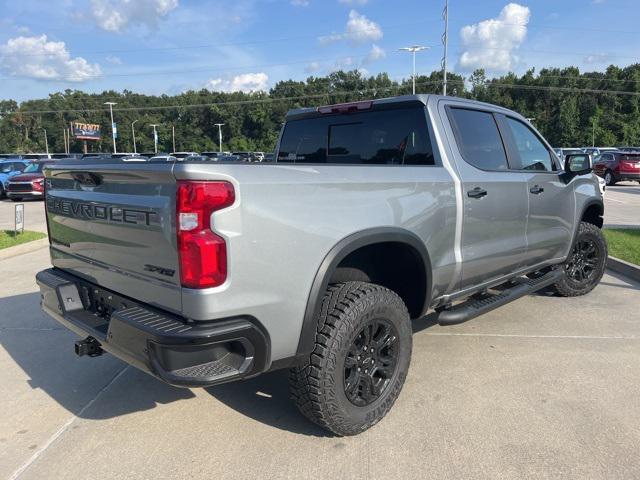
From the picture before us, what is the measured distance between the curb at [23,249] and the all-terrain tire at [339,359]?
7.42m

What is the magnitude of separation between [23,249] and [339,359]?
803 cm

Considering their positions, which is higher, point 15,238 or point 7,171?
point 7,171

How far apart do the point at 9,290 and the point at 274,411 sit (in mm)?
4614

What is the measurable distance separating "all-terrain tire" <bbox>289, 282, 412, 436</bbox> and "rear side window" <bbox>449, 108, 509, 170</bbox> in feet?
4.61

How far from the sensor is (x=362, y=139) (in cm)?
388

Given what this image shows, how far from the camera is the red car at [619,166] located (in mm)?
22406

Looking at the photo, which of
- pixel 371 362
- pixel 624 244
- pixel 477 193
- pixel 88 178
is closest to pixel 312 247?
pixel 371 362

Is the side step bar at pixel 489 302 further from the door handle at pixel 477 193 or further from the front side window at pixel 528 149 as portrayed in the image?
the front side window at pixel 528 149

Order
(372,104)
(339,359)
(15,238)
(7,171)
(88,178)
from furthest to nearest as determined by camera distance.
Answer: (7,171) < (15,238) < (372,104) < (88,178) < (339,359)

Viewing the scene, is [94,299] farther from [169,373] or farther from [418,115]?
[418,115]

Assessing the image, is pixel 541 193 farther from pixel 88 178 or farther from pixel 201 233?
pixel 88 178

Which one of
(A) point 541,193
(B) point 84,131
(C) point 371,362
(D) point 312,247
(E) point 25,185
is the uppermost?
(B) point 84,131

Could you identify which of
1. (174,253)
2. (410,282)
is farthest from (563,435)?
(174,253)

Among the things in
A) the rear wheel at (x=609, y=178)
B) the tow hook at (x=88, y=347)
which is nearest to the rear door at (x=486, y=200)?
the tow hook at (x=88, y=347)
